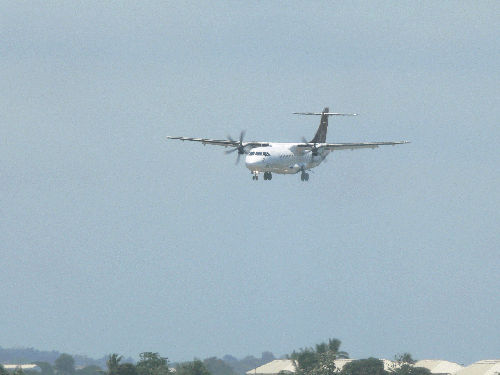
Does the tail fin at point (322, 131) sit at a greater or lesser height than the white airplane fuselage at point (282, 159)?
greater

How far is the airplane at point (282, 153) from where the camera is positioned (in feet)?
391

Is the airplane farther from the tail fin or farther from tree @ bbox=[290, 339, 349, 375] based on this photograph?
tree @ bbox=[290, 339, 349, 375]

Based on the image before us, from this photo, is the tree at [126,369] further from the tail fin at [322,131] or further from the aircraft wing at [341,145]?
the tail fin at [322,131]

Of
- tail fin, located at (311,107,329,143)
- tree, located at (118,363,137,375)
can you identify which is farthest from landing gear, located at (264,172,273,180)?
tree, located at (118,363,137,375)

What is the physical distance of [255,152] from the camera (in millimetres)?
119438

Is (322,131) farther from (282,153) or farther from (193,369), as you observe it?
(193,369)

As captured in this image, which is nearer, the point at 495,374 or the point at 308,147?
the point at 308,147

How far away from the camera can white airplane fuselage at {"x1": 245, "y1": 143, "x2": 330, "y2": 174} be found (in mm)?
118562

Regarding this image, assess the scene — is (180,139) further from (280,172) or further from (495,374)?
(495,374)

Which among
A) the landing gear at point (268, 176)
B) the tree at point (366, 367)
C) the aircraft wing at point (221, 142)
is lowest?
the tree at point (366, 367)

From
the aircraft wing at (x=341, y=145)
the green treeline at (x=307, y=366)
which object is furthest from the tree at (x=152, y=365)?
the aircraft wing at (x=341, y=145)

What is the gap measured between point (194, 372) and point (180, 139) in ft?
94.0

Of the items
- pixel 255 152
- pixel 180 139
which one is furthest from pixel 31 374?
pixel 255 152

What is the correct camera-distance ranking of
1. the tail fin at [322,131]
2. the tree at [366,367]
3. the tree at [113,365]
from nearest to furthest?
the tree at [113,365]
the tail fin at [322,131]
the tree at [366,367]
